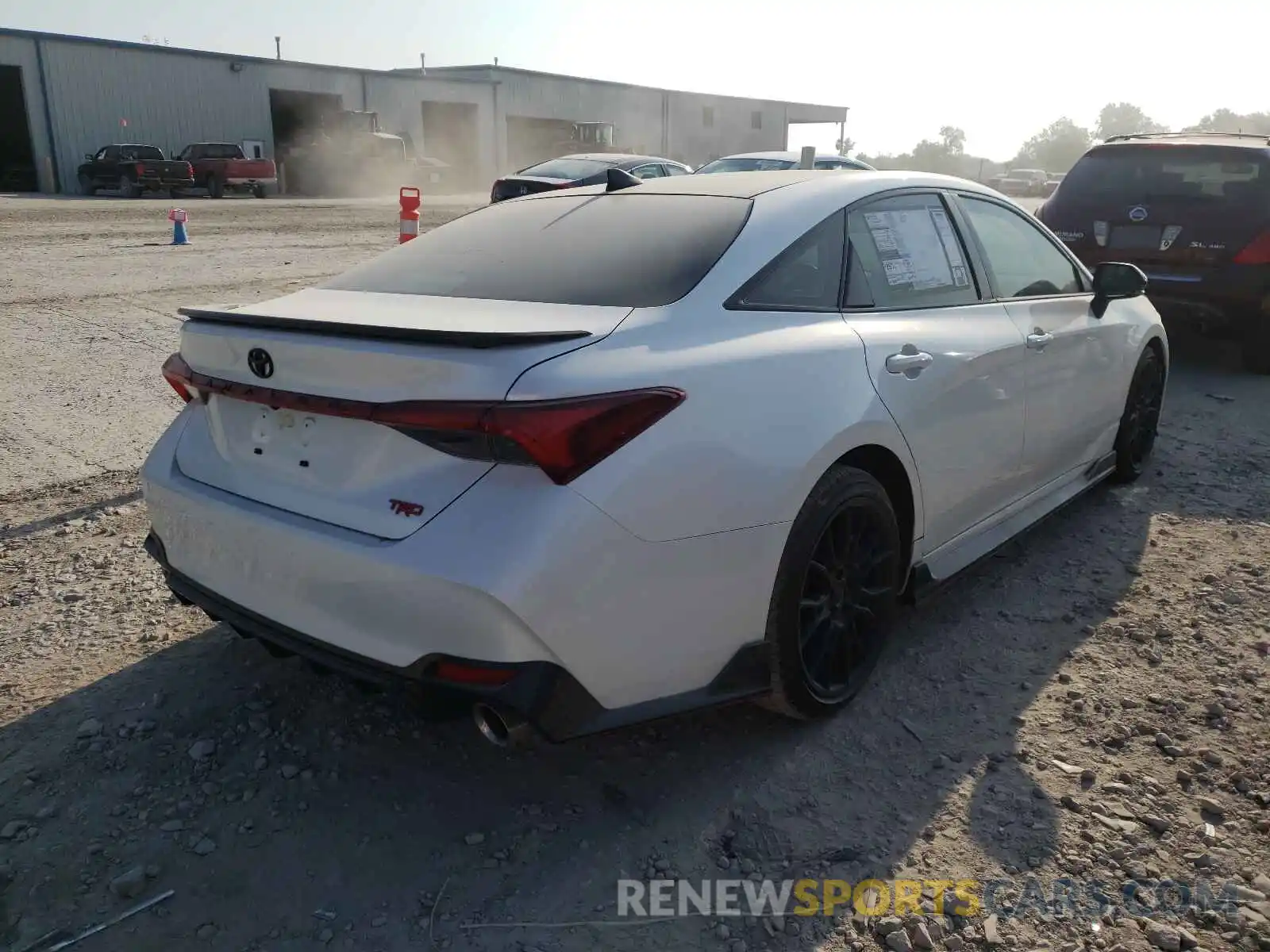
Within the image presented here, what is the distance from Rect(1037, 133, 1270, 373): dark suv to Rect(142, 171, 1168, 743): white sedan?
173 inches

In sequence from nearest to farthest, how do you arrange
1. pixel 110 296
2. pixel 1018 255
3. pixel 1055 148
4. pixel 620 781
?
pixel 620 781 → pixel 1018 255 → pixel 110 296 → pixel 1055 148

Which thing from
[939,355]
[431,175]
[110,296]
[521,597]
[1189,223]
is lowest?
[110,296]

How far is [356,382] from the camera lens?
240 cm

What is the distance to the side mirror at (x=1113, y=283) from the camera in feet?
14.9

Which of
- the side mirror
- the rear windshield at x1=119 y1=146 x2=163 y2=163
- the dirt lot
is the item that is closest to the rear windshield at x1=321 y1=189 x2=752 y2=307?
the dirt lot

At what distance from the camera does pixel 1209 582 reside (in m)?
4.14

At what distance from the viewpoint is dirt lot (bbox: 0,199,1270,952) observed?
2350 millimetres

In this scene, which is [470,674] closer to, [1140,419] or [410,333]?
[410,333]

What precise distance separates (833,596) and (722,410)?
804 mm

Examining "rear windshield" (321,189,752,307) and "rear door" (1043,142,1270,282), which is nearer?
"rear windshield" (321,189,752,307)

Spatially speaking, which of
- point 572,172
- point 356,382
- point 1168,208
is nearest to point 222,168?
point 572,172

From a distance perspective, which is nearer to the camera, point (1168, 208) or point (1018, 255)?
point (1018, 255)

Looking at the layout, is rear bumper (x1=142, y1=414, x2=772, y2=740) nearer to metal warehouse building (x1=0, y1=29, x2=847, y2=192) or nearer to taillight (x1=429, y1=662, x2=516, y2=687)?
taillight (x1=429, y1=662, x2=516, y2=687)

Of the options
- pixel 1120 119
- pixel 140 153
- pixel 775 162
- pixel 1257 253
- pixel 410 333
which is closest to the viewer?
pixel 410 333
